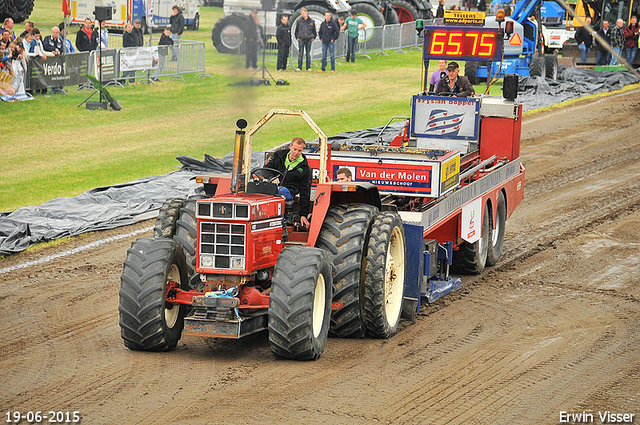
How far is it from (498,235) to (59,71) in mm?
14716

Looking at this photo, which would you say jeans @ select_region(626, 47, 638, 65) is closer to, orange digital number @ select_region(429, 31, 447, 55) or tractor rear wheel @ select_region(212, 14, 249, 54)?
orange digital number @ select_region(429, 31, 447, 55)

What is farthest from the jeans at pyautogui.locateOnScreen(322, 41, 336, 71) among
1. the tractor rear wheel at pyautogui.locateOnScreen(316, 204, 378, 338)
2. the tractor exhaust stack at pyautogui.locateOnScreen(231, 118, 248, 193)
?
the tractor exhaust stack at pyautogui.locateOnScreen(231, 118, 248, 193)

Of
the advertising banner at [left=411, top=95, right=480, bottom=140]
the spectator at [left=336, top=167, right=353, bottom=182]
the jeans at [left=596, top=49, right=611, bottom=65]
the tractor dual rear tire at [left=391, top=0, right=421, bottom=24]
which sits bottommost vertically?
the spectator at [left=336, top=167, right=353, bottom=182]

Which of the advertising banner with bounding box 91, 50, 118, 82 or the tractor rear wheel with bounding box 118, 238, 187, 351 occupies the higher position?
the advertising banner with bounding box 91, 50, 118, 82

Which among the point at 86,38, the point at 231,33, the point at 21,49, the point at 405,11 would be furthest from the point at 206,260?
the point at 405,11

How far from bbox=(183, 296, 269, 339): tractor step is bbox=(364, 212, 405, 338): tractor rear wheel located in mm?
1110

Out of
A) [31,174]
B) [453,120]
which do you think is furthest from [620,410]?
[31,174]

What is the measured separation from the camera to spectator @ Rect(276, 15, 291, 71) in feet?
86.0

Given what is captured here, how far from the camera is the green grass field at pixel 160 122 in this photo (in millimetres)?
15391

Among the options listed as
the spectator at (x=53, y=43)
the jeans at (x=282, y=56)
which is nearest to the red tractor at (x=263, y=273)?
the spectator at (x=53, y=43)

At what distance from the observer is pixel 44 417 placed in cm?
627

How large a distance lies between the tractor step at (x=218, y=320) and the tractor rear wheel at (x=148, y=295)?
26 cm

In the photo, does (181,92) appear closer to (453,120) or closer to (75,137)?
(75,137)

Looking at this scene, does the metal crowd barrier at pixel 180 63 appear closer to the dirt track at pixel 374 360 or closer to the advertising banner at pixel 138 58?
the advertising banner at pixel 138 58
